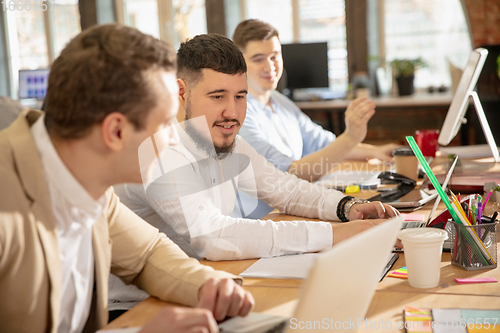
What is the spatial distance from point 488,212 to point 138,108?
3.73 feet

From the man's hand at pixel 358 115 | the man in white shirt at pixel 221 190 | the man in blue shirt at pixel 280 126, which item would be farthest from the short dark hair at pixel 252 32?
the man in white shirt at pixel 221 190

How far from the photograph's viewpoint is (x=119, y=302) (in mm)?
1209

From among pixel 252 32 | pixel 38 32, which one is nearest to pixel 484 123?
pixel 252 32

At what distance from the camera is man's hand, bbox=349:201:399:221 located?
1.37 metres

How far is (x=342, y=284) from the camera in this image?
24.7 inches

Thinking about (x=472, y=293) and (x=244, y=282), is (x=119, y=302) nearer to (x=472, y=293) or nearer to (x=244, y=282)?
(x=244, y=282)

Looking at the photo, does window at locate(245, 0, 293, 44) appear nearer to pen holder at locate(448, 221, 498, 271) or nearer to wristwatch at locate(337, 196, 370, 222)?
wristwatch at locate(337, 196, 370, 222)

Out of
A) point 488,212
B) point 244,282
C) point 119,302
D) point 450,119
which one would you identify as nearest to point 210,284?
point 244,282

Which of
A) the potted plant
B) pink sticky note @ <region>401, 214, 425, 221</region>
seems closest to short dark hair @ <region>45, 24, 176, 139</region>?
pink sticky note @ <region>401, 214, 425, 221</region>

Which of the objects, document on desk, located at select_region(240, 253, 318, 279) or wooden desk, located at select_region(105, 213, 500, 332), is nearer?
wooden desk, located at select_region(105, 213, 500, 332)

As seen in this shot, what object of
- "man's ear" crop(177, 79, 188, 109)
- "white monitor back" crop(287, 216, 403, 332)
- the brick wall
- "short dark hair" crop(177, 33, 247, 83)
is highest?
the brick wall

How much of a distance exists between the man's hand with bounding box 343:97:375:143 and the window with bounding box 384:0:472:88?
3.62 meters

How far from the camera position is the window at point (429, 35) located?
5227 mm

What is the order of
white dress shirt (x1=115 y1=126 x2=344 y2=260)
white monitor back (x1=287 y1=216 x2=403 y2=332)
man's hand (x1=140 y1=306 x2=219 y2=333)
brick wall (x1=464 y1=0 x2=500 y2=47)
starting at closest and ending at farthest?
white monitor back (x1=287 y1=216 x2=403 y2=332), man's hand (x1=140 y1=306 x2=219 y2=333), white dress shirt (x1=115 y1=126 x2=344 y2=260), brick wall (x1=464 y1=0 x2=500 y2=47)
